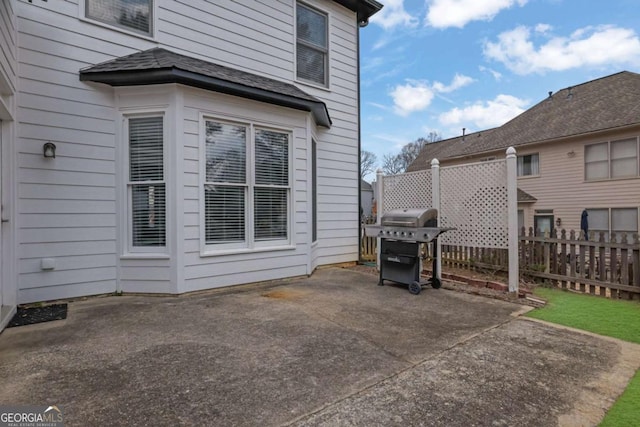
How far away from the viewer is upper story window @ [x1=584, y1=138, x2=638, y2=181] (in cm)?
1185

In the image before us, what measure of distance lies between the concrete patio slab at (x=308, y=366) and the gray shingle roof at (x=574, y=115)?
12.7 m

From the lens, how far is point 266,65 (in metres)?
6.49

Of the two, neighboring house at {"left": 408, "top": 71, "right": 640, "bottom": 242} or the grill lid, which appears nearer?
the grill lid

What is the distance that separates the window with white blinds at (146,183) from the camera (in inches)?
192

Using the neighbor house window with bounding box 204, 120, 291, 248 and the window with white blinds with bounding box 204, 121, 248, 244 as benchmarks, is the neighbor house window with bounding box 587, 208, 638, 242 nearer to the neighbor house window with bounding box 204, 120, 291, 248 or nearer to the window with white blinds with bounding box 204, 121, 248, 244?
the neighbor house window with bounding box 204, 120, 291, 248

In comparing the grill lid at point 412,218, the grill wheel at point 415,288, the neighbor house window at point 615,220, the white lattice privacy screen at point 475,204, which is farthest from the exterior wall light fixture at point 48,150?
the neighbor house window at point 615,220

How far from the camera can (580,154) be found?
1314 centimetres

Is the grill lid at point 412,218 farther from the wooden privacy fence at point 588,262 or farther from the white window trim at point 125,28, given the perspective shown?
the white window trim at point 125,28

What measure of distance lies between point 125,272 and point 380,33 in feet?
36.7

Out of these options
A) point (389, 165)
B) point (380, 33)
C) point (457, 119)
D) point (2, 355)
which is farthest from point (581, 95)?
point (389, 165)

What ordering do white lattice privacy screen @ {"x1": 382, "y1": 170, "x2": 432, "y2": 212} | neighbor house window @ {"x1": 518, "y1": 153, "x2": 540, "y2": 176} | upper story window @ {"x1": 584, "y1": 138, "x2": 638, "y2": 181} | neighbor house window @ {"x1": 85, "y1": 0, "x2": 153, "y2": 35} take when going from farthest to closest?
neighbor house window @ {"x1": 518, "y1": 153, "x2": 540, "y2": 176} < upper story window @ {"x1": 584, "y1": 138, "x2": 638, "y2": 181} < white lattice privacy screen @ {"x1": 382, "y1": 170, "x2": 432, "y2": 212} < neighbor house window @ {"x1": 85, "y1": 0, "x2": 153, "y2": 35}

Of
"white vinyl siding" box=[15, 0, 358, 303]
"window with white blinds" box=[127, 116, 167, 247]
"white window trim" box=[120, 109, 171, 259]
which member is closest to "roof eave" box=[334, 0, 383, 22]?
"white vinyl siding" box=[15, 0, 358, 303]

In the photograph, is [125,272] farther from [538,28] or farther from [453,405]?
[538,28]

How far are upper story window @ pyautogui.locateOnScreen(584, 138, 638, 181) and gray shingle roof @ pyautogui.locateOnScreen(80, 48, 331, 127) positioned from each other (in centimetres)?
1283
